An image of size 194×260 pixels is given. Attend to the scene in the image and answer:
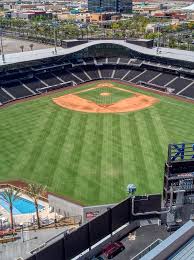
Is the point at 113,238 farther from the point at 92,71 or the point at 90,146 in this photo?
the point at 92,71

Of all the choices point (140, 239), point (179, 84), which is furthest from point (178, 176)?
A: point (179, 84)

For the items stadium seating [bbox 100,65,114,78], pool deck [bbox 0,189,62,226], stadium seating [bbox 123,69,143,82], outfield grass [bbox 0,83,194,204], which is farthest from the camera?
stadium seating [bbox 100,65,114,78]

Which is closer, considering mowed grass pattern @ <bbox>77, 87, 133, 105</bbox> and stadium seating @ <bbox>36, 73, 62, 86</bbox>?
mowed grass pattern @ <bbox>77, 87, 133, 105</bbox>

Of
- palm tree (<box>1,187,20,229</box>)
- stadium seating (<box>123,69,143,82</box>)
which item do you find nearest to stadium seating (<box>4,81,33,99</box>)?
stadium seating (<box>123,69,143,82</box>)

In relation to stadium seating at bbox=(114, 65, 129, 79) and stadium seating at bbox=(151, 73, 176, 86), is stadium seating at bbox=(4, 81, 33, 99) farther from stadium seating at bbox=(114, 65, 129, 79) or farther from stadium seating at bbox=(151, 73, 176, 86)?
stadium seating at bbox=(151, 73, 176, 86)

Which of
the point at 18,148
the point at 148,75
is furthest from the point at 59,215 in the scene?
the point at 148,75

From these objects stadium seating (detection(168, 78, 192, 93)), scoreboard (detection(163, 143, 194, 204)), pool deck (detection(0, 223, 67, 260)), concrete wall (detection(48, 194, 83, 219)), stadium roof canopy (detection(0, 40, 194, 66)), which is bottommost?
pool deck (detection(0, 223, 67, 260))

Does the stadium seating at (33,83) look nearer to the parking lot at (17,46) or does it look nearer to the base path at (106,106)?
the base path at (106,106)

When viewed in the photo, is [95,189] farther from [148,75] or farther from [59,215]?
[148,75]
